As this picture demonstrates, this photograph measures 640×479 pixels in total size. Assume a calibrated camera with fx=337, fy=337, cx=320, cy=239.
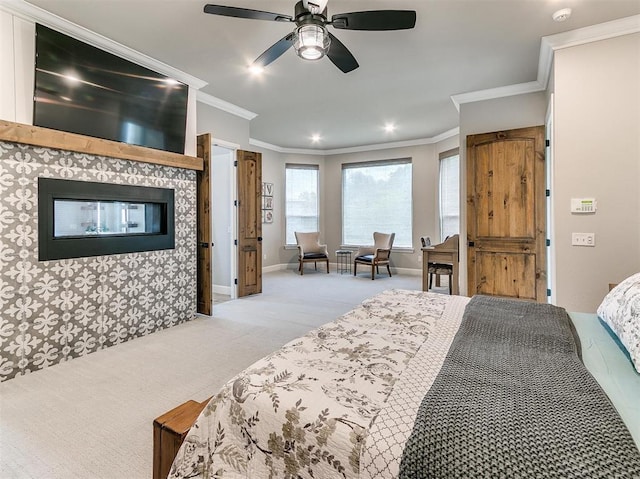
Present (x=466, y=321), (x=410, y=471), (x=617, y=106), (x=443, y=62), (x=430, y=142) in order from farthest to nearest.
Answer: (x=430, y=142) → (x=443, y=62) → (x=617, y=106) → (x=466, y=321) → (x=410, y=471)

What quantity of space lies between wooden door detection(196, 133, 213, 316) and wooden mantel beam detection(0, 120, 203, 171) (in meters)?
0.27

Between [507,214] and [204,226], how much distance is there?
3738mm

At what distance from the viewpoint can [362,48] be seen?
3301mm

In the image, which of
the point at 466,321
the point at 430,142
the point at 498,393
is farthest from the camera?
the point at 430,142

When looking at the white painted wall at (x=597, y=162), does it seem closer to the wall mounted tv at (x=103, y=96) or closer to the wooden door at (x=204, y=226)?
the wooden door at (x=204, y=226)

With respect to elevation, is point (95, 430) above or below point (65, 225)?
below

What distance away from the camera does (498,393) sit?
98cm

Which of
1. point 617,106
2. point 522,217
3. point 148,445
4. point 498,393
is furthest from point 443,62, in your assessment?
point 148,445

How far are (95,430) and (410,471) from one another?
2007mm

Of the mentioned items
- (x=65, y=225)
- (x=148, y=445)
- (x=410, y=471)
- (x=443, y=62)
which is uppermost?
(x=443, y=62)

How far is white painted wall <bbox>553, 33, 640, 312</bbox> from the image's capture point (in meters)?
2.82

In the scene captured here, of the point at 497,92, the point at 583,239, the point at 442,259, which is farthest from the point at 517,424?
the point at 442,259

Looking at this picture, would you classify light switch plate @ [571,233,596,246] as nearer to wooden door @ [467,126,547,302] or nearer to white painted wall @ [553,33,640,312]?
white painted wall @ [553,33,640,312]

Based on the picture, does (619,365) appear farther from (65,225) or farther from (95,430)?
(65,225)
